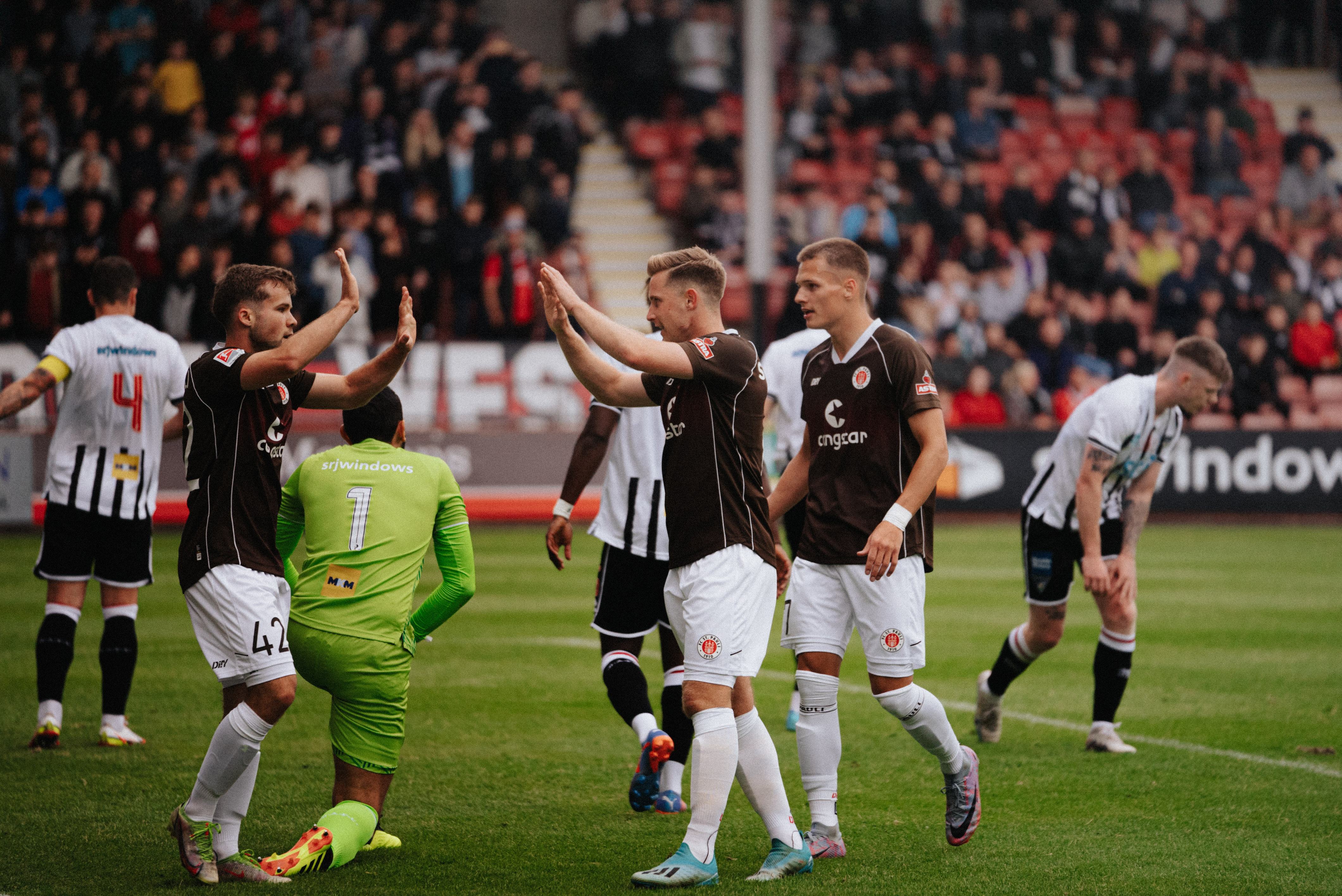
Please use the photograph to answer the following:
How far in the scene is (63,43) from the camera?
20.8 meters

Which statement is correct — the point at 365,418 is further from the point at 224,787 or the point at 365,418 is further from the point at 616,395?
the point at 224,787

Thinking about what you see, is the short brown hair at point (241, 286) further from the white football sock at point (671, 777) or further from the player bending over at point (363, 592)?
the white football sock at point (671, 777)

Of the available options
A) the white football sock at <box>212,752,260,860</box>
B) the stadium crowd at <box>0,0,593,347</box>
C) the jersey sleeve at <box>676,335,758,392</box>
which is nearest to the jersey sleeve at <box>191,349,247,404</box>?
the white football sock at <box>212,752,260,860</box>

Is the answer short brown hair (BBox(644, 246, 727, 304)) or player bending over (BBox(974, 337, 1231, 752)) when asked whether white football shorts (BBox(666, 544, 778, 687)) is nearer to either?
short brown hair (BBox(644, 246, 727, 304))

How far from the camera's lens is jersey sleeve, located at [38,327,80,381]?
724 cm

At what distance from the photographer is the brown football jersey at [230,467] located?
16.8ft

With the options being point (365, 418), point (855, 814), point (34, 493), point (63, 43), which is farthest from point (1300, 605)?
point (63, 43)

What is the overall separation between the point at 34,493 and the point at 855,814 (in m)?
12.6

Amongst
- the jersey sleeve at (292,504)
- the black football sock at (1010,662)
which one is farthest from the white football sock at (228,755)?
the black football sock at (1010,662)

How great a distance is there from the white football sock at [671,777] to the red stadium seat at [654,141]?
1863cm

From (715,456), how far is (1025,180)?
19.1 m

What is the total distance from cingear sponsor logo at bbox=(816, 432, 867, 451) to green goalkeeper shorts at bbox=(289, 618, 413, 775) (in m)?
1.71

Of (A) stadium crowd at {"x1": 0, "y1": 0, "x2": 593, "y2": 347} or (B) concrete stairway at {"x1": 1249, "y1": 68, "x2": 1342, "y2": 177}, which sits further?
(B) concrete stairway at {"x1": 1249, "y1": 68, "x2": 1342, "y2": 177}

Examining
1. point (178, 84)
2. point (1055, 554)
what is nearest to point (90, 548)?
point (1055, 554)
